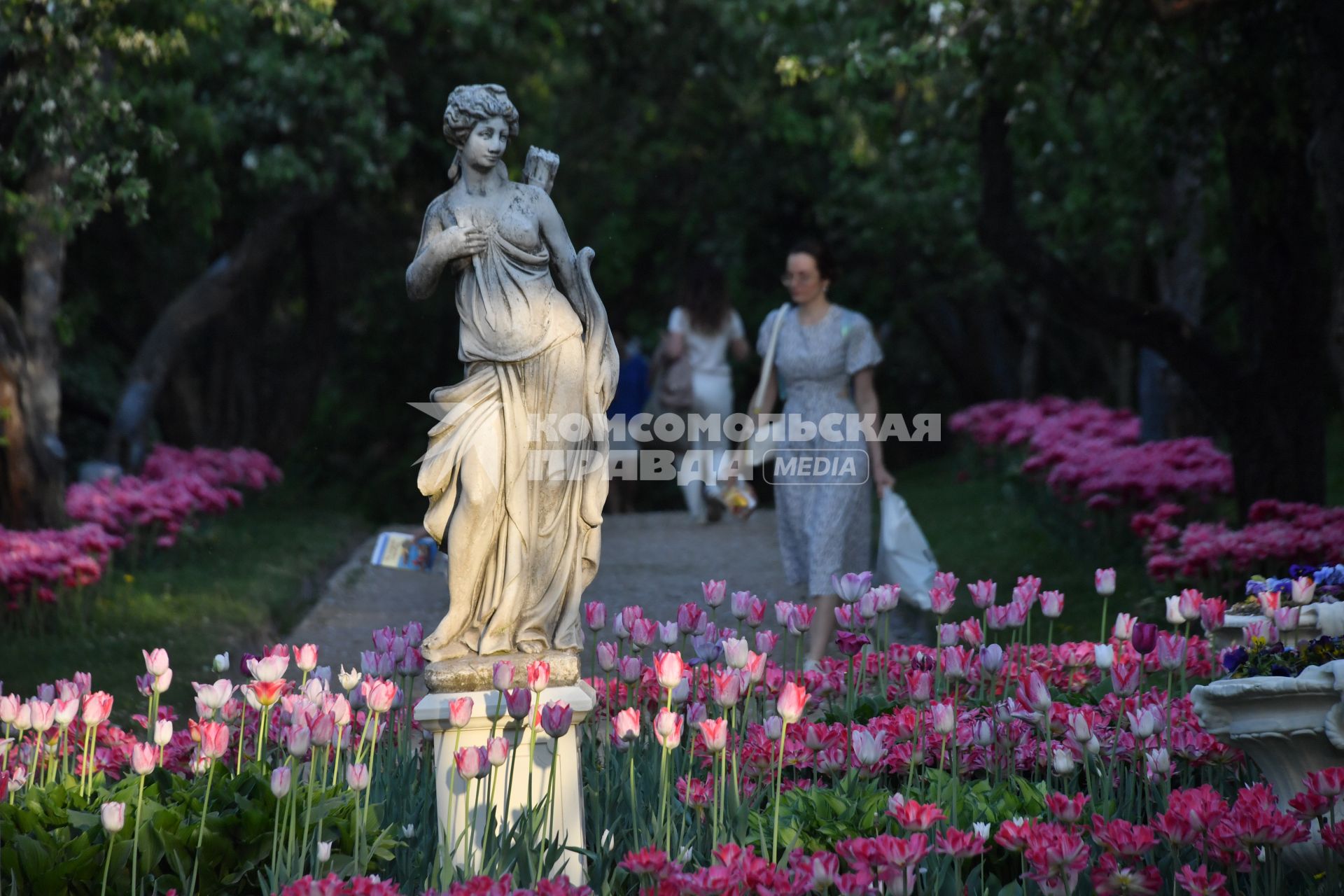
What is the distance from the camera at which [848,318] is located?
26.2ft

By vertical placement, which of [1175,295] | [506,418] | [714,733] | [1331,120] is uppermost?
[1175,295]

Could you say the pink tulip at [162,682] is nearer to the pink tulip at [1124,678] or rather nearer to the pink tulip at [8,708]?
the pink tulip at [8,708]

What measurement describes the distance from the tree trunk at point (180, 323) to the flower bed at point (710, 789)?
9691 millimetres

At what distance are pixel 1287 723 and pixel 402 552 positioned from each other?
3.15 m

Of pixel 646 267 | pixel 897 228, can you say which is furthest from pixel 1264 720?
pixel 646 267

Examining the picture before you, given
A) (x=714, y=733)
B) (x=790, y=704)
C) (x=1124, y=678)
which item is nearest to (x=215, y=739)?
(x=714, y=733)

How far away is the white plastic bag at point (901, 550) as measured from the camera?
8.23 meters

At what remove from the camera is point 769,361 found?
8398 millimetres

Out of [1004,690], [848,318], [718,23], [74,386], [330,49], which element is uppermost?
[718,23]

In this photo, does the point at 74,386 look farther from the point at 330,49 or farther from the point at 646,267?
the point at 646,267

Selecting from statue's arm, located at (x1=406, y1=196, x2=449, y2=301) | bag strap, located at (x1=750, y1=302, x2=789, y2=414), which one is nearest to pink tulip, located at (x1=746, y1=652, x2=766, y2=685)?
statue's arm, located at (x1=406, y1=196, x2=449, y2=301)

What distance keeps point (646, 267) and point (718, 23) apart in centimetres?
646

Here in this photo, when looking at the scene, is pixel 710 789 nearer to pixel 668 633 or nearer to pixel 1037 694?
pixel 668 633

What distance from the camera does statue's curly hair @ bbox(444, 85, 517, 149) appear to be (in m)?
4.76
